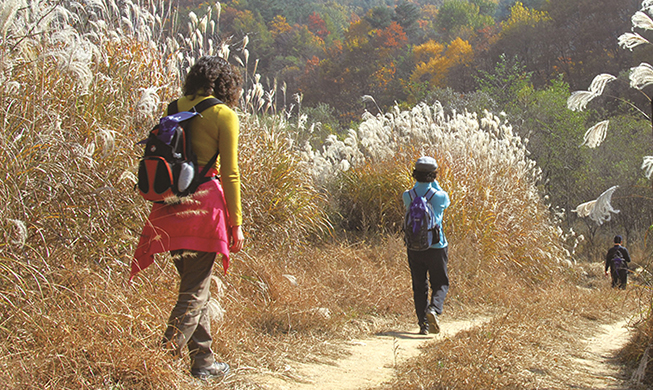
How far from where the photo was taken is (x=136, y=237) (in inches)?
150

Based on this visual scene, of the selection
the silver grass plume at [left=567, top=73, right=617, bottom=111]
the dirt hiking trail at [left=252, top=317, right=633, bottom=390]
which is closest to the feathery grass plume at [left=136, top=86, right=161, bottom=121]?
the dirt hiking trail at [left=252, top=317, right=633, bottom=390]

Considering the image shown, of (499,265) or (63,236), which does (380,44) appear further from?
(63,236)

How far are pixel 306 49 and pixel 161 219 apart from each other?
161 feet

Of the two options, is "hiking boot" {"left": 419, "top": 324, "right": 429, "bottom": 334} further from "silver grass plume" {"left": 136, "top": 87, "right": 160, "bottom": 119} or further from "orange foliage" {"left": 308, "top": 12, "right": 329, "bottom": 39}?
"orange foliage" {"left": 308, "top": 12, "right": 329, "bottom": 39}

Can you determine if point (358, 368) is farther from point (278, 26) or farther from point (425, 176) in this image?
point (278, 26)

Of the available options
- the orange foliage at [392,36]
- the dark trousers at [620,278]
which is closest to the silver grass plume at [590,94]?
the dark trousers at [620,278]

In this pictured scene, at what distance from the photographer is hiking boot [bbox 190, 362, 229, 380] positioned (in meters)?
2.94

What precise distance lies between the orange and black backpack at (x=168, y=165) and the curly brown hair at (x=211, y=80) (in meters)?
0.31

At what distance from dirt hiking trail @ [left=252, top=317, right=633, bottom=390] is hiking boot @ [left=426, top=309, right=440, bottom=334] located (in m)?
0.06

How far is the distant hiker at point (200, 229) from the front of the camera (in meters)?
2.78

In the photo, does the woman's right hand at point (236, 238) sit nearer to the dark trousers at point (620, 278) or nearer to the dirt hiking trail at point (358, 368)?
the dirt hiking trail at point (358, 368)

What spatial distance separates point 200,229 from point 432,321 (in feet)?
9.08

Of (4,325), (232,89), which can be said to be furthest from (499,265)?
(4,325)

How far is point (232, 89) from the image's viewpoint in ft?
10.2
